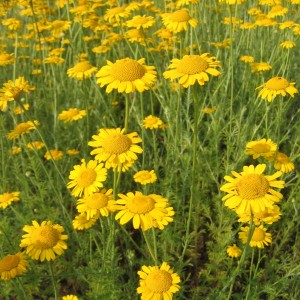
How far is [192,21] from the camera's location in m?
2.67

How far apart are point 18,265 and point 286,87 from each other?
65.3 inches

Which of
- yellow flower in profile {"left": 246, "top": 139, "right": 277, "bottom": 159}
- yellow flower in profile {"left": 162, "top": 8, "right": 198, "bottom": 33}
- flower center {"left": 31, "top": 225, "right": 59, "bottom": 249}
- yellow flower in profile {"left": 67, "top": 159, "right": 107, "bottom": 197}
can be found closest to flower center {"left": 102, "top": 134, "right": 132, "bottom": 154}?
yellow flower in profile {"left": 67, "top": 159, "right": 107, "bottom": 197}

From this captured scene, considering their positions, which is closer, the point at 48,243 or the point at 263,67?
the point at 48,243

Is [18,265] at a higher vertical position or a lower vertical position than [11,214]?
higher

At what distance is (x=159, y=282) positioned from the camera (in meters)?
1.65

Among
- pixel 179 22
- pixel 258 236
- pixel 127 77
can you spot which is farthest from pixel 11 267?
pixel 179 22

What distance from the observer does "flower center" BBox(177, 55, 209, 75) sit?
191 centimetres

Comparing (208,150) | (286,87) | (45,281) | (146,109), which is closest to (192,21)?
(286,87)

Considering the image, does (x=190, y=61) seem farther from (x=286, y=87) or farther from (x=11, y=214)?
(x=11, y=214)

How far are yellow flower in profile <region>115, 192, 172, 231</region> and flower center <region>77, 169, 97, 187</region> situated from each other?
246 millimetres

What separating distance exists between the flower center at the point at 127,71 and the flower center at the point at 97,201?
57cm

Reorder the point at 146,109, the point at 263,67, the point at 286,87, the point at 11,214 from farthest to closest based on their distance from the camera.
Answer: the point at 146,109 < the point at 11,214 < the point at 263,67 < the point at 286,87

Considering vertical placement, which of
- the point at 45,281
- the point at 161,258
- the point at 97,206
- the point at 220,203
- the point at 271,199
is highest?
the point at 271,199

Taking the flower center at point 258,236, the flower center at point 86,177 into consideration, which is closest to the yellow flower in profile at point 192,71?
the flower center at point 86,177
